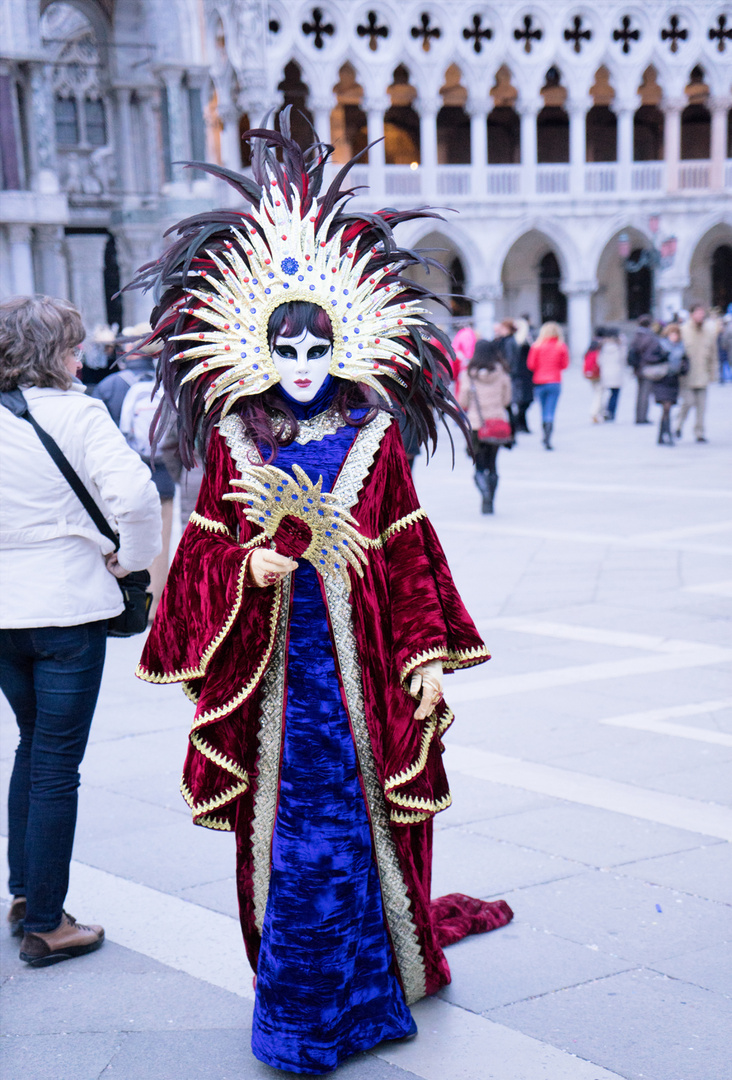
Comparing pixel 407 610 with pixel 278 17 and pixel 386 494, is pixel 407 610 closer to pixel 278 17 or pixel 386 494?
pixel 386 494

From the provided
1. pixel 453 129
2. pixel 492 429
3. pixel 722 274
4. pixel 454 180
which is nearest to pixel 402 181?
pixel 454 180

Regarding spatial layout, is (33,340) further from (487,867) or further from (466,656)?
(487,867)

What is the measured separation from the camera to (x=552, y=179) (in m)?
34.5

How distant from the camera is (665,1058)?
Answer: 9.10ft

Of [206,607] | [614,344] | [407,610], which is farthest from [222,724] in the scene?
[614,344]

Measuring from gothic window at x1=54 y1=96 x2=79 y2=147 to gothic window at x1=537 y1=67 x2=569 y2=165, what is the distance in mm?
18874

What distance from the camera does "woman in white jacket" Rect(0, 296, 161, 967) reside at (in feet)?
10.6

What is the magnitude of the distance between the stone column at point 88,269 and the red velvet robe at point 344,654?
2227 cm

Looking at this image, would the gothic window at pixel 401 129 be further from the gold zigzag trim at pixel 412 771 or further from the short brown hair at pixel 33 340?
the gold zigzag trim at pixel 412 771

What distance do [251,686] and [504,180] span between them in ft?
109

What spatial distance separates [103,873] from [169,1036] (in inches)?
39.8

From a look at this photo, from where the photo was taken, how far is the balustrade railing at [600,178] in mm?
34781

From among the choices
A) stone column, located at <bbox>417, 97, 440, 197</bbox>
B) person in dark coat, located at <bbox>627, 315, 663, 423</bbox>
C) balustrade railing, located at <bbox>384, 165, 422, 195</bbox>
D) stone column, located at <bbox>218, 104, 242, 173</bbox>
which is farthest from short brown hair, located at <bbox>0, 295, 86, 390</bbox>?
stone column, located at <bbox>417, 97, 440, 197</bbox>

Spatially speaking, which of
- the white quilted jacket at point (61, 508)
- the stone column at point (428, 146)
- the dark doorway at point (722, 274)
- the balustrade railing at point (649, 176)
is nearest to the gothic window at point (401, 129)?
the stone column at point (428, 146)
